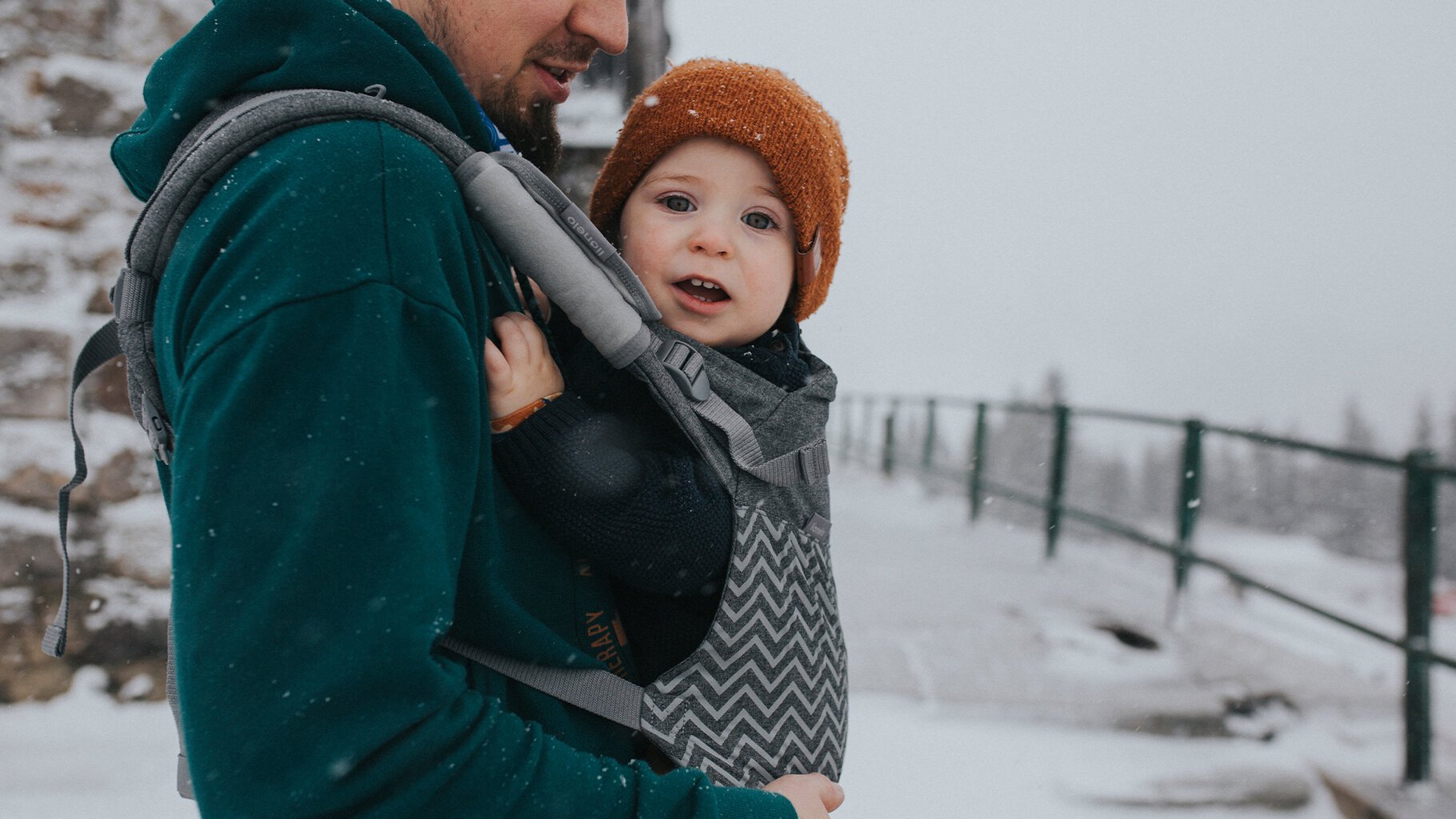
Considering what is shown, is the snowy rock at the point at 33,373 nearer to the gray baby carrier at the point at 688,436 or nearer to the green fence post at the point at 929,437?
the gray baby carrier at the point at 688,436

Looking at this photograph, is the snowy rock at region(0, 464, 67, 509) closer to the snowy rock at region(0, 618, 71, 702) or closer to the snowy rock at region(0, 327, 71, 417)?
the snowy rock at region(0, 327, 71, 417)

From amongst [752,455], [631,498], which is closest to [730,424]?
[752,455]

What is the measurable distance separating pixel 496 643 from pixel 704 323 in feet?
2.19

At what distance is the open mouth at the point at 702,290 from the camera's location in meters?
1.40

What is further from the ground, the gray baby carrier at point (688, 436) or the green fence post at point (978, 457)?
the gray baby carrier at point (688, 436)

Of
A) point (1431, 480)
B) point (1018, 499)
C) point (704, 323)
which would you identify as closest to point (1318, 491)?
point (1018, 499)

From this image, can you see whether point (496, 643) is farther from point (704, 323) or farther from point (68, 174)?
point (68, 174)

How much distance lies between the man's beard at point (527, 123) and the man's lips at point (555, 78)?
0.02 metres

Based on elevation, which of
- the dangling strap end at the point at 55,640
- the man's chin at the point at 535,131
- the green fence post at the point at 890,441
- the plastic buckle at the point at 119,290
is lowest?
the green fence post at the point at 890,441

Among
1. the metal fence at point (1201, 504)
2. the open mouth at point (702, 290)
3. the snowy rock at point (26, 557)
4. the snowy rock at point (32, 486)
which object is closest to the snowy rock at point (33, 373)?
the snowy rock at point (32, 486)

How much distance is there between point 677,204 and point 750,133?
0.17 metres

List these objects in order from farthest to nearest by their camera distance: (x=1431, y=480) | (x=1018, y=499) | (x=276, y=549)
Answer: (x=1018, y=499) → (x=1431, y=480) → (x=276, y=549)

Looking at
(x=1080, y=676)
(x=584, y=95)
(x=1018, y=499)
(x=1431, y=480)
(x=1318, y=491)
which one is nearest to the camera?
(x=1431, y=480)

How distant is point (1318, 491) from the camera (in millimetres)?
31438
